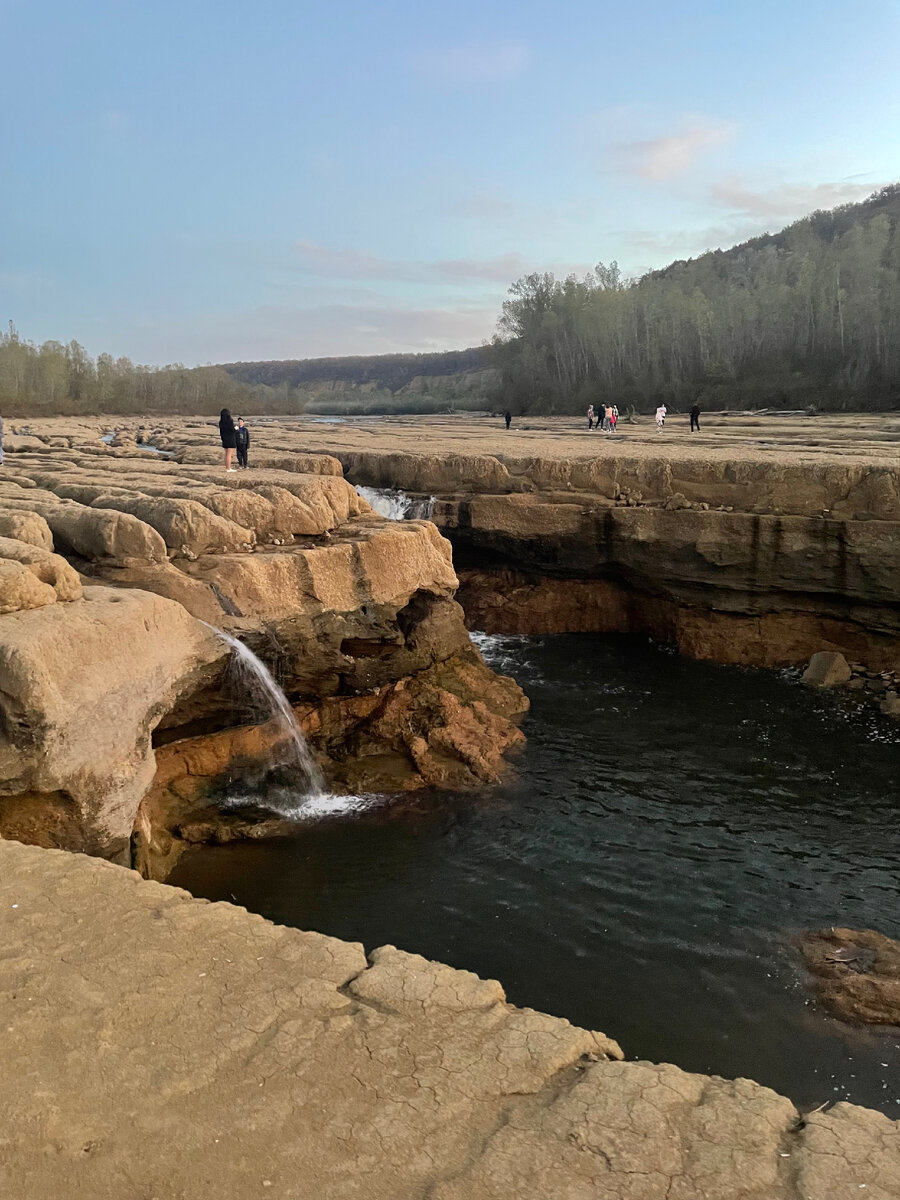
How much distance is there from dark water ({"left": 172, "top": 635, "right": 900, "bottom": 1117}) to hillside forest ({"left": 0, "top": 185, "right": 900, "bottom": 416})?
32434mm

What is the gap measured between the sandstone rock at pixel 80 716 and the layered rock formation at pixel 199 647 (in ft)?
0.05

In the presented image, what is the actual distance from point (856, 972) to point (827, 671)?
7.99 m

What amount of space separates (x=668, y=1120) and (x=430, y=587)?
8827 millimetres

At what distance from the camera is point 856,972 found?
7.25 metres

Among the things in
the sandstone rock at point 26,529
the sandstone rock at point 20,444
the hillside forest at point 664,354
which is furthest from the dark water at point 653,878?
the hillside forest at point 664,354

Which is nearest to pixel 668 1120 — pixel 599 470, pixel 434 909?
pixel 434 909

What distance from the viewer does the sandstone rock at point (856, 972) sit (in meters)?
6.81

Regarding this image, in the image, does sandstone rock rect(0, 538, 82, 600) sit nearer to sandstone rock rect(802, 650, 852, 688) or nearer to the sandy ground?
sandstone rock rect(802, 650, 852, 688)

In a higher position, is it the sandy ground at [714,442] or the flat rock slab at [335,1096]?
the sandy ground at [714,442]

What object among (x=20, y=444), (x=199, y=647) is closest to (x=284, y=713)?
(x=199, y=647)

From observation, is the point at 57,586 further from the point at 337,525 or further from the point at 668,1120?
the point at 668,1120

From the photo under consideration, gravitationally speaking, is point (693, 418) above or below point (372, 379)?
below

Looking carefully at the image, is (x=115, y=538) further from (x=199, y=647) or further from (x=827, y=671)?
(x=827, y=671)

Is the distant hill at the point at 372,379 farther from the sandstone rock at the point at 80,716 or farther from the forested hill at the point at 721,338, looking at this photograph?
the sandstone rock at the point at 80,716
